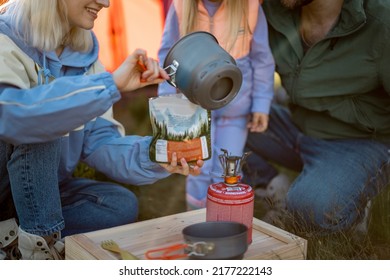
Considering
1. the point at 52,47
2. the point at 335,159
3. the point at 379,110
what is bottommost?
the point at 335,159

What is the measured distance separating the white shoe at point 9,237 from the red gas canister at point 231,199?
1.82 ft

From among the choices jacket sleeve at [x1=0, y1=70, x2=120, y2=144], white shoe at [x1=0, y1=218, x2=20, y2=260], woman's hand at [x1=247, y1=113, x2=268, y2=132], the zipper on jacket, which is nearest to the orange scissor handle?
jacket sleeve at [x1=0, y1=70, x2=120, y2=144]

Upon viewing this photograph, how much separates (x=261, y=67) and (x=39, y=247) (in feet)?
3.02

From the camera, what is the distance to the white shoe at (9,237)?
1.64m

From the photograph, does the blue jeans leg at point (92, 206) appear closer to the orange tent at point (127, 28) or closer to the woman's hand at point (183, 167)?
the woman's hand at point (183, 167)

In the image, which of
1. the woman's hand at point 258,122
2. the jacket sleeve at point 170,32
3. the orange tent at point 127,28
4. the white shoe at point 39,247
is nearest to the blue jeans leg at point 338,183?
the woman's hand at point 258,122

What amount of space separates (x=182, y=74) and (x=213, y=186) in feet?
0.93

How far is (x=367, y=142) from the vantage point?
2027 millimetres

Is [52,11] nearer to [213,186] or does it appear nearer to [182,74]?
[182,74]

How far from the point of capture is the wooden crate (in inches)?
55.9

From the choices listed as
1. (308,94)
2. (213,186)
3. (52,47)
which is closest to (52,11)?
(52,47)

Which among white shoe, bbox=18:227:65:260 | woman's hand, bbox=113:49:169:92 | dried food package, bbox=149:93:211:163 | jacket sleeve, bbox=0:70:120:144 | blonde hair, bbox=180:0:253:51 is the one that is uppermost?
blonde hair, bbox=180:0:253:51

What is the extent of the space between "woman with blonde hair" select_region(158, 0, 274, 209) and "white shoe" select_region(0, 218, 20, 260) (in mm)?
650

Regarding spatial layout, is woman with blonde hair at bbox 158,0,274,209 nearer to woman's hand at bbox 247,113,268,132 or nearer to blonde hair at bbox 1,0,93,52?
woman's hand at bbox 247,113,268,132
